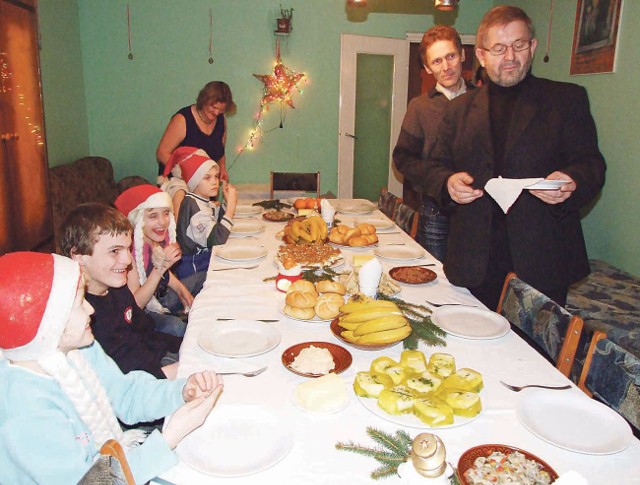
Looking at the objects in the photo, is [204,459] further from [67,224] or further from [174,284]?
[174,284]

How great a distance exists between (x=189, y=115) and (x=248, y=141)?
63.5 inches

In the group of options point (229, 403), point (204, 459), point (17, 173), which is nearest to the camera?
point (204, 459)

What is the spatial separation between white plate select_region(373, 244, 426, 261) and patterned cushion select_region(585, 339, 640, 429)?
1.13m

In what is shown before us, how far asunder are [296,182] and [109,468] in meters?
3.95

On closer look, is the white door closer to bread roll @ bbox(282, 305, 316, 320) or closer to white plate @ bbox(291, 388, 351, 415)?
bread roll @ bbox(282, 305, 316, 320)

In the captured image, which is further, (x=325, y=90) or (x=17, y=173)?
(x=325, y=90)

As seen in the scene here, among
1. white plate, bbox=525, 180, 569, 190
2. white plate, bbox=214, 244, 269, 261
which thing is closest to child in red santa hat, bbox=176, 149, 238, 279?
white plate, bbox=214, 244, 269, 261

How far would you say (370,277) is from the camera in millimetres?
1800

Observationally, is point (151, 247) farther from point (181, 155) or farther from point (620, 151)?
point (620, 151)

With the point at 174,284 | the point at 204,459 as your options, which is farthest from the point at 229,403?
the point at 174,284

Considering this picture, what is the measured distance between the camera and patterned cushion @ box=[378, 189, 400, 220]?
3658mm

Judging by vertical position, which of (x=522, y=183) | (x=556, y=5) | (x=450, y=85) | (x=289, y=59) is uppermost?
(x=556, y=5)

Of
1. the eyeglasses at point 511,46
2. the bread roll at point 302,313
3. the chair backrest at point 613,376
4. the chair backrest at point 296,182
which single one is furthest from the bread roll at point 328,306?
the chair backrest at point 296,182

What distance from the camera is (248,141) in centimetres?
598
